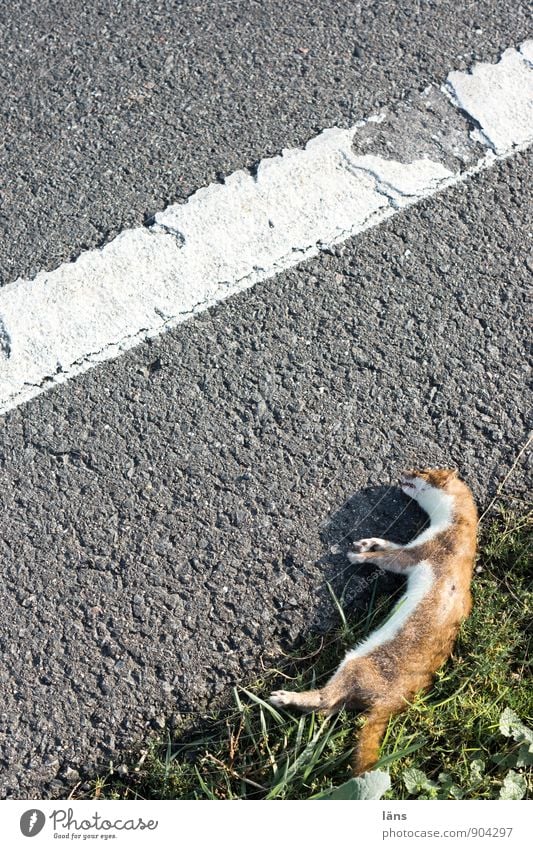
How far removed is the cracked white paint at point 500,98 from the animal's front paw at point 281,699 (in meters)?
2.31

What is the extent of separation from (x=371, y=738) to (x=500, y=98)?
2.62 m

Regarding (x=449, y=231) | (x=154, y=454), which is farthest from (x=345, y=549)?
(x=449, y=231)

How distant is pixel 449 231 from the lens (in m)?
3.24

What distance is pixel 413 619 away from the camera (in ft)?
8.45

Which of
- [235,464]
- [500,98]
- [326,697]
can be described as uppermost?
[500,98]

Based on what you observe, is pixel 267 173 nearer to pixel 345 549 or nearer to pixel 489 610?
pixel 345 549

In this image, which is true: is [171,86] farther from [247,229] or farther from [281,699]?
[281,699]

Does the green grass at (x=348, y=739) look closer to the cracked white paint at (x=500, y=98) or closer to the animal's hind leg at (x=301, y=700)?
the animal's hind leg at (x=301, y=700)

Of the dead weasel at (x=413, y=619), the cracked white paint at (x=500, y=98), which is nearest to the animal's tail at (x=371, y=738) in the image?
the dead weasel at (x=413, y=619)

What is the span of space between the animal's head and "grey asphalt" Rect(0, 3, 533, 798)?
0.19 feet

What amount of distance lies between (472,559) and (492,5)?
2.56m

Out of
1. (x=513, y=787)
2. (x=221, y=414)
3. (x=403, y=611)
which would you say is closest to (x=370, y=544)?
(x=403, y=611)

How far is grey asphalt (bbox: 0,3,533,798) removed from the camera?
101 inches

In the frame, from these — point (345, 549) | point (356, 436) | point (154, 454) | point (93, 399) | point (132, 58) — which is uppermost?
point (132, 58)
